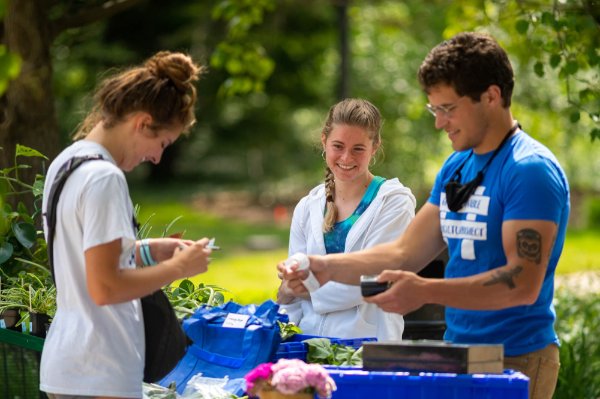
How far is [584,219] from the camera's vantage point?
20.0 m

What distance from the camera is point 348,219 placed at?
5.16 m

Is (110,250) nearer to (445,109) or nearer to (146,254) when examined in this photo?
(146,254)

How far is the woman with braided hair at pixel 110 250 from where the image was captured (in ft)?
11.1

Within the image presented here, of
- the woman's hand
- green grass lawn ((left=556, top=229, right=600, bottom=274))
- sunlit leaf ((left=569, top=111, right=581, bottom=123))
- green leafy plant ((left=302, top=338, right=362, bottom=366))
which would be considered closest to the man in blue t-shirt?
the woman's hand

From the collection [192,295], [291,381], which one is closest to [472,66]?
[291,381]

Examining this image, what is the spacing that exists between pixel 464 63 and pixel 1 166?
171 inches

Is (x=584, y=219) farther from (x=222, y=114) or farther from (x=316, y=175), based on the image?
(x=222, y=114)

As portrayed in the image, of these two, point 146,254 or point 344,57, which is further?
point 344,57

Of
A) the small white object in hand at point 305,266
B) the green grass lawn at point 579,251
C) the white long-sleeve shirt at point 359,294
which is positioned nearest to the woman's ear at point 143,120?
the small white object in hand at point 305,266

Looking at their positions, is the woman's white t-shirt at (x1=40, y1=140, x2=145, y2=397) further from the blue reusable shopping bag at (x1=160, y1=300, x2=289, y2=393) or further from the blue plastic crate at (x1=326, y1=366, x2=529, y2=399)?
the blue reusable shopping bag at (x1=160, y1=300, x2=289, y2=393)

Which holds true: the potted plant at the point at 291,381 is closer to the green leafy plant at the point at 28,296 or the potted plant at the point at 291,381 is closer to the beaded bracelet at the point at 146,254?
the beaded bracelet at the point at 146,254

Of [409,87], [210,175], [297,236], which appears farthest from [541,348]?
[210,175]

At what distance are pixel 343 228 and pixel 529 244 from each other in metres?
1.79

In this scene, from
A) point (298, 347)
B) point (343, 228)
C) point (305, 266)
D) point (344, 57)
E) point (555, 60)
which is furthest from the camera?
point (344, 57)
